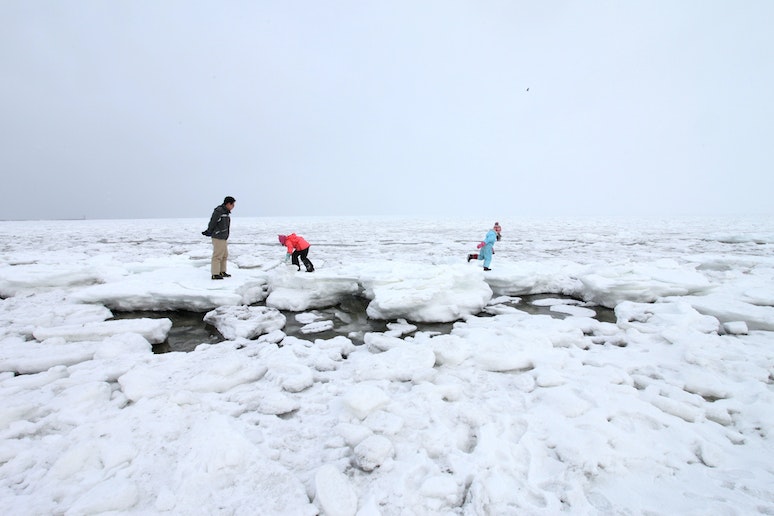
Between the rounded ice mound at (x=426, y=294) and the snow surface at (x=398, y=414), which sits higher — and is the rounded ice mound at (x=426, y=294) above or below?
above

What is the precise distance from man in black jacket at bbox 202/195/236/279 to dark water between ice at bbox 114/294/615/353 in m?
0.90

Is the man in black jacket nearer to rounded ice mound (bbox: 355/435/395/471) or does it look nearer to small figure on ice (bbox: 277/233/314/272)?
small figure on ice (bbox: 277/233/314/272)

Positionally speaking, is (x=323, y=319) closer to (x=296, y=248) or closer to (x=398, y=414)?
(x=296, y=248)

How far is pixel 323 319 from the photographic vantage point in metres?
4.80

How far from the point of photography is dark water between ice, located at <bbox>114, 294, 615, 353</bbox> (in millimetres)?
3914

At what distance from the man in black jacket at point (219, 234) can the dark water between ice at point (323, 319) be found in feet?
2.97

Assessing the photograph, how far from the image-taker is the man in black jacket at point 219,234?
18.3ft

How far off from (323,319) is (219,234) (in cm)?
244

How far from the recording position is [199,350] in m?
3.39

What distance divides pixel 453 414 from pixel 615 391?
1334 mm

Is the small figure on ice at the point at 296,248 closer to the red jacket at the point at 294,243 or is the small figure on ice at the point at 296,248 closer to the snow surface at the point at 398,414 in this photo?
the red jacket at the point at 294,243

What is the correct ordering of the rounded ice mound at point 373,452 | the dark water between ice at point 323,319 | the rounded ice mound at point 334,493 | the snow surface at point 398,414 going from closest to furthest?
the rounded ice mound at point 334,493 < the snow surface at point 398,414 < the rounded ice mound at point 373,452 < the dark water between ice at point 323,319

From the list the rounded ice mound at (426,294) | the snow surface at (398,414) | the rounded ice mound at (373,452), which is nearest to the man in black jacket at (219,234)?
the snow surface at (398,414)

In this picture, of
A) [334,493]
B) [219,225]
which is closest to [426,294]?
[334,493]
